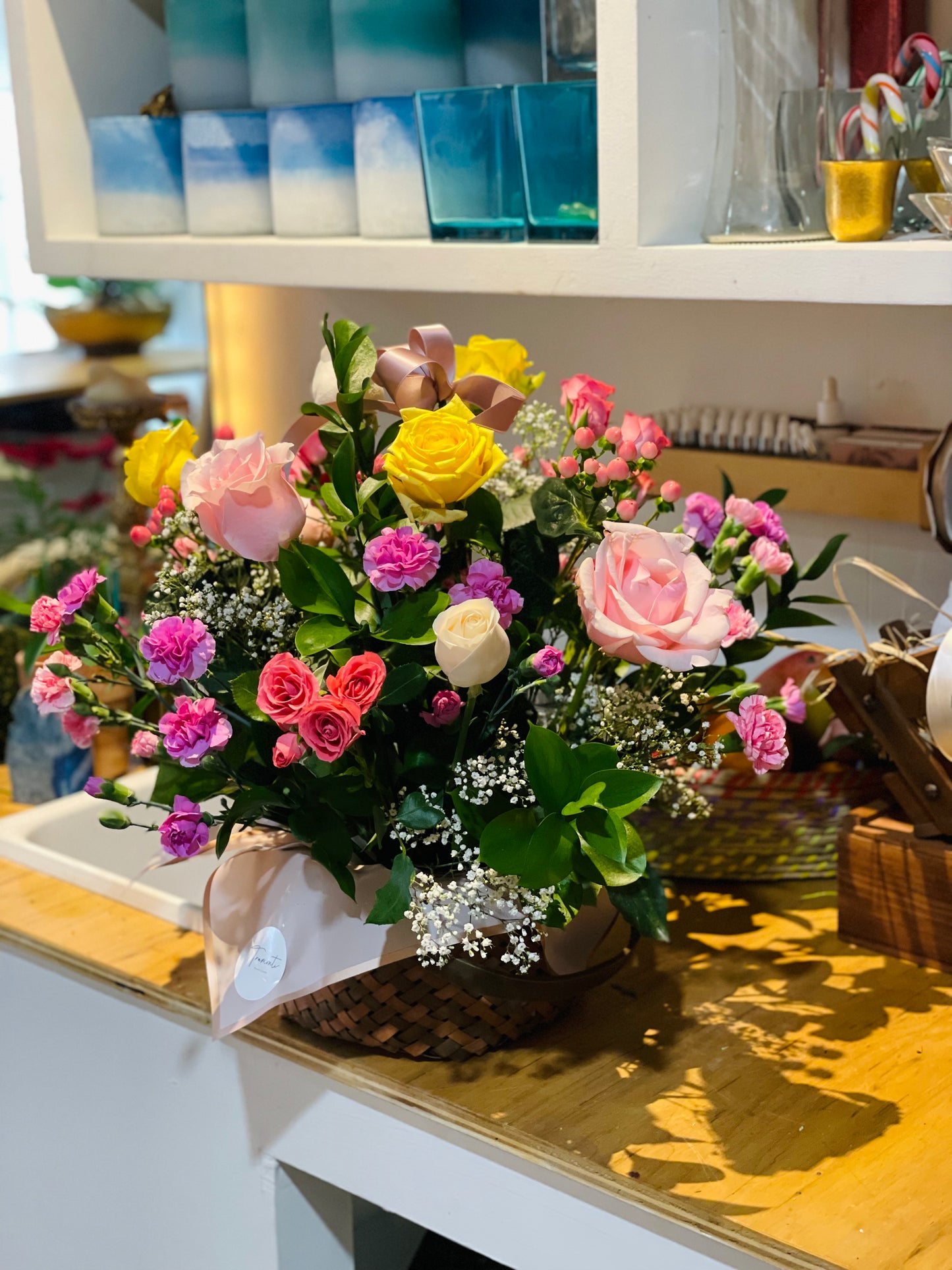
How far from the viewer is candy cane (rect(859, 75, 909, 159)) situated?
0.96 meters

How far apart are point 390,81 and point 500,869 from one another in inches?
31.2

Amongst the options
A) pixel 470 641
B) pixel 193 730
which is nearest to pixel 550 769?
pixel 470 641

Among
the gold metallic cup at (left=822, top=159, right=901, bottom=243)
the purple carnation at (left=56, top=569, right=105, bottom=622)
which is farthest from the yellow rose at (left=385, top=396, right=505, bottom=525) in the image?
the gold metallic cup at (left=822, top=159, right=901, bottom=243)

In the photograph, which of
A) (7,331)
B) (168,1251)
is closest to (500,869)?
(168,1251)

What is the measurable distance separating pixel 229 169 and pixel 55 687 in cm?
69

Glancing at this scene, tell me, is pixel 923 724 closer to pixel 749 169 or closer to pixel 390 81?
pixel 749 169

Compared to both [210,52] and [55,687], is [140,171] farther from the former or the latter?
[55,687]

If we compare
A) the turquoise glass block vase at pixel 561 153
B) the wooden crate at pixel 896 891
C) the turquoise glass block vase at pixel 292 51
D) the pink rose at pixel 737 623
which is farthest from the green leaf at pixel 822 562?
the turquoise glass block vase at pixel 292 51

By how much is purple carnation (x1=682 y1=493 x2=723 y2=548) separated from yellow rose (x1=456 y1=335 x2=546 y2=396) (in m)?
0.14

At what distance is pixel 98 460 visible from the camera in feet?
7.33

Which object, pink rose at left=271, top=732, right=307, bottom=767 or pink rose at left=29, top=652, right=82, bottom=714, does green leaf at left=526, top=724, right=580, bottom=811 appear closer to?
pink rose at left=271, top=732, right=307, bottom=767

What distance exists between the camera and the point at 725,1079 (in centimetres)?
91

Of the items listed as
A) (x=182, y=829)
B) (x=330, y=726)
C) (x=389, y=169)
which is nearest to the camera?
(x=330, y=726)

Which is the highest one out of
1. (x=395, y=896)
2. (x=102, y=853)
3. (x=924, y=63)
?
(x=924, y=63)
